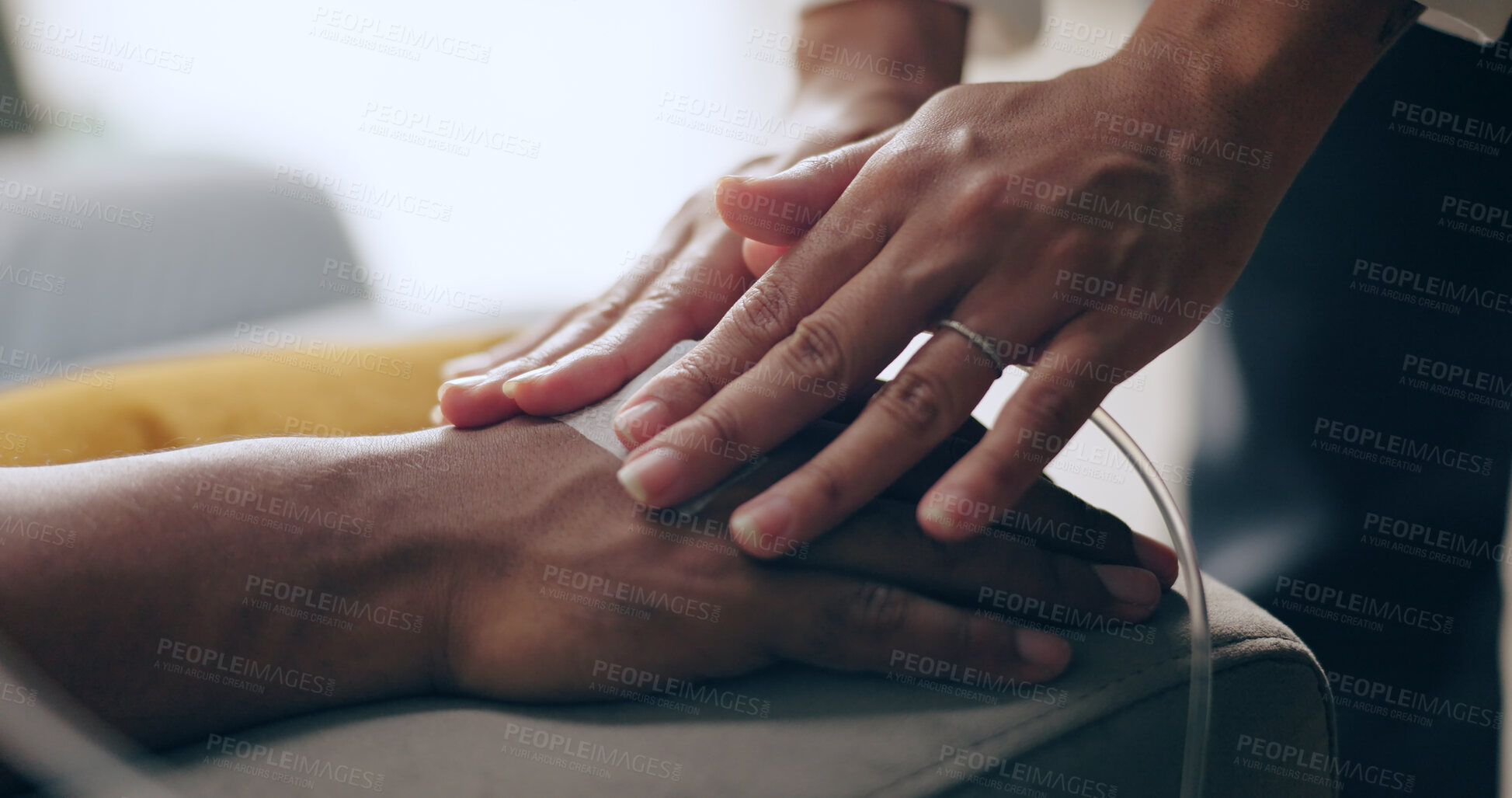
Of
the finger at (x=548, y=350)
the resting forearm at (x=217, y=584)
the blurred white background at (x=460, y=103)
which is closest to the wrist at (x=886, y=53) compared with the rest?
the finger at (x=548, y=350)

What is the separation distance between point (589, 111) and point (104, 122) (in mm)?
1233

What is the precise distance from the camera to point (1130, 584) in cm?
61

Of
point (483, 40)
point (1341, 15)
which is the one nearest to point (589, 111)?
point (483, 40)

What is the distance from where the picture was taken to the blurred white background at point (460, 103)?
2.11 m

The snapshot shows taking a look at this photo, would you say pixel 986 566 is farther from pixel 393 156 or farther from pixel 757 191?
pixel 393 156

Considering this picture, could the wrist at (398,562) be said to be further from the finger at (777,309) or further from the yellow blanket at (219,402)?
the yellow blanket at (219,402)

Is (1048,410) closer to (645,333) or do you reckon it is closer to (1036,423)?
(1036,423)

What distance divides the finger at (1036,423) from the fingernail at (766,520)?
0.31ft

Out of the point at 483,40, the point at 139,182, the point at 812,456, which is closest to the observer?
the point at 812,456

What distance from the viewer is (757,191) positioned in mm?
672

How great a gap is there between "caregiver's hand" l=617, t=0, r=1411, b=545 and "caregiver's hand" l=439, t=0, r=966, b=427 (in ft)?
→ 0.19

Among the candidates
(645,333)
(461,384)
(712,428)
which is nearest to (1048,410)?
(712,428)

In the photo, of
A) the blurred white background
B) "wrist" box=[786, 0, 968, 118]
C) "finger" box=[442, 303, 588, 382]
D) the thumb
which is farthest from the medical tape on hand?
the blurred white background

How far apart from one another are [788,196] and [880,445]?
0.22m
